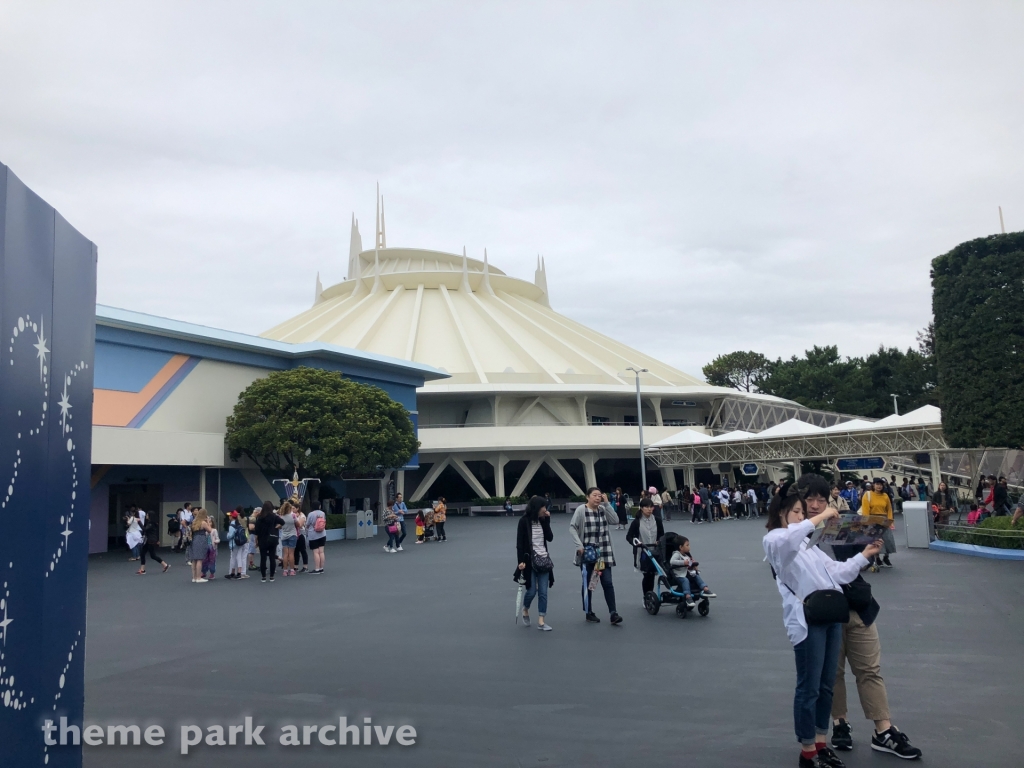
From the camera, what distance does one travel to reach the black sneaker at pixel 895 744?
4.34m

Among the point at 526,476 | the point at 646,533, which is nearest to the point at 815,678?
the point at 646,533

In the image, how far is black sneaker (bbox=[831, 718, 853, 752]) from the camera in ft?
15.1

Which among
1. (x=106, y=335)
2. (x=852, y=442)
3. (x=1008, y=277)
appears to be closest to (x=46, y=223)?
(x=1008, y=277)

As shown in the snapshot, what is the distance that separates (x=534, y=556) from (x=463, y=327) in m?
37.8

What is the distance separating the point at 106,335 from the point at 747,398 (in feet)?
111

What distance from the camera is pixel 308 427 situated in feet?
77.3

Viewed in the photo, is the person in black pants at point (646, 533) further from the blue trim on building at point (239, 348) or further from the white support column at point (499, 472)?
the white support column at point (499, 472)

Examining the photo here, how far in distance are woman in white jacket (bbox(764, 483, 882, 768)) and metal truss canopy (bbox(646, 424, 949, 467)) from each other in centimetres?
2321

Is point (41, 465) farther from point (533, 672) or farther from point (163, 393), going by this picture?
point (163, 393)

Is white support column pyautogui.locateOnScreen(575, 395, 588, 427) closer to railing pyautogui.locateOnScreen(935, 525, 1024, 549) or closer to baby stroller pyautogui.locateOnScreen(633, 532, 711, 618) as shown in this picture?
railing pyautogui.locateOnScreen(935, 525, 1024, 549)

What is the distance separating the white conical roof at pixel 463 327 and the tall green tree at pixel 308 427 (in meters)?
13.8

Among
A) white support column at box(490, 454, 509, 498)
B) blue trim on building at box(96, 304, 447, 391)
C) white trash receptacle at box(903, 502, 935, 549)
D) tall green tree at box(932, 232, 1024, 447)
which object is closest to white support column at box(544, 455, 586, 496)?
white support column at box(490, 454, 509, 498)

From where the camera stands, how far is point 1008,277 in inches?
645

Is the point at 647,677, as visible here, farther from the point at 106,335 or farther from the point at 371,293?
the point at 371,293
